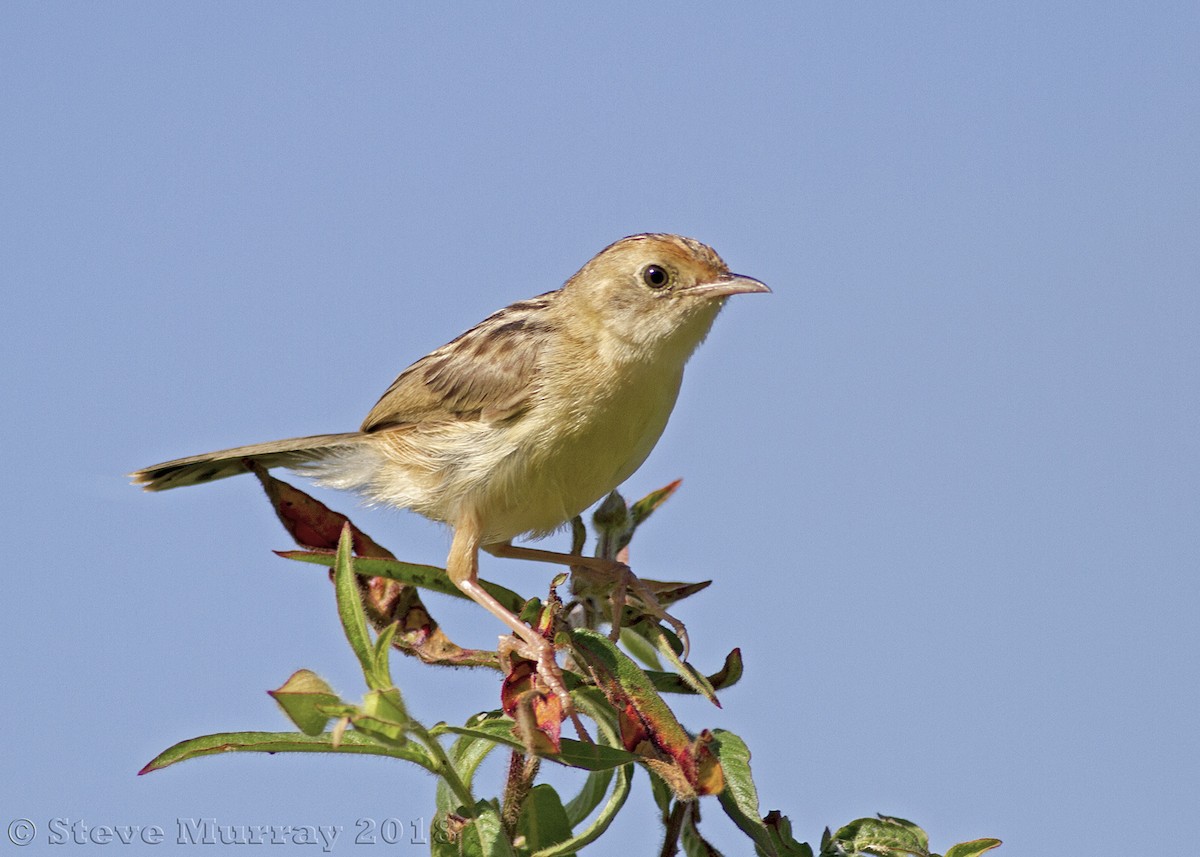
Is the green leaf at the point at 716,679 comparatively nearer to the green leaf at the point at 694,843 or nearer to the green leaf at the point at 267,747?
the green leaf at the point at 694,843

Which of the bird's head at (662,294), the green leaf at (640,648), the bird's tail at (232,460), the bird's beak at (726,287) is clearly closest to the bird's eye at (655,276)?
the bird's head at (662,294)

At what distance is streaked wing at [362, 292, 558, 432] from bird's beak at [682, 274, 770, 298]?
0.66 metres

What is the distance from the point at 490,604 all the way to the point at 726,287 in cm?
191

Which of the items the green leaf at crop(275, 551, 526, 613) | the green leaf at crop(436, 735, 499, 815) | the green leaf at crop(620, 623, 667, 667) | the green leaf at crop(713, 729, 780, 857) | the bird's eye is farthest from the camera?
the bird's eye

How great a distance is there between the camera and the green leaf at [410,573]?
138 inches

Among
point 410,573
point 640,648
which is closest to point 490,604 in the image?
point 410,573

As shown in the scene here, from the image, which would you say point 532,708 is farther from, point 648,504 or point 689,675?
point 648,504

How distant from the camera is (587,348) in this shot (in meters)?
5.26

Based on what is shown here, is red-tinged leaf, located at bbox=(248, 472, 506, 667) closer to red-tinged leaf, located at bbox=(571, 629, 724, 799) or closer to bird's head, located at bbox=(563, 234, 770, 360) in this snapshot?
red-tinged leaf, located at bbox=(571, 629, 724, 799)

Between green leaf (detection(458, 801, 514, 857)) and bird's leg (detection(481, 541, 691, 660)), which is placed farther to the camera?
bird's leg (detection(481, 541, 691, 660))

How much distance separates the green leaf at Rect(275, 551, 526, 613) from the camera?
351 cm

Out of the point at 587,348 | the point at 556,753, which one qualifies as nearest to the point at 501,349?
the point at 587,348

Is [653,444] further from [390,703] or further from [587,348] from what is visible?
[390,703]

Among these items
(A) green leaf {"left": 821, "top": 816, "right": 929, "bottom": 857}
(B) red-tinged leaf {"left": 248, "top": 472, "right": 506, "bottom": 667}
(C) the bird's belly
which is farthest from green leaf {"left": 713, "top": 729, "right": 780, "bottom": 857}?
(C) the bird's belly
